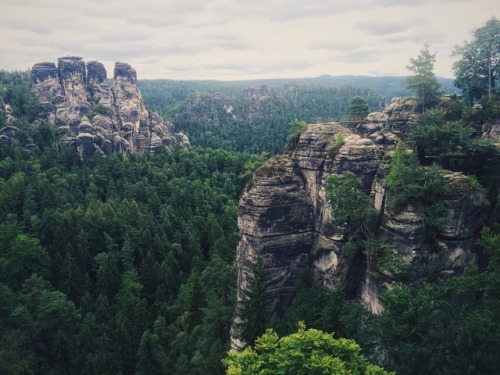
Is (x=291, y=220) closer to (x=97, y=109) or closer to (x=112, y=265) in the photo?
(x=112, y=265)

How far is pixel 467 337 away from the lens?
953 inches

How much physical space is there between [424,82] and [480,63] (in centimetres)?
991

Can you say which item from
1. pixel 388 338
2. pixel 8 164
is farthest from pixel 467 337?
pixel 8 164

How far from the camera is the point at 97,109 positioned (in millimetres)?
125938

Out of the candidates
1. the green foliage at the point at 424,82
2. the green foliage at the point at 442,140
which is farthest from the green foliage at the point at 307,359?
the green foliage at the point at 424,82

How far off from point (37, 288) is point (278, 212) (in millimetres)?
34804

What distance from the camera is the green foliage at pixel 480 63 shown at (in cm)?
4862

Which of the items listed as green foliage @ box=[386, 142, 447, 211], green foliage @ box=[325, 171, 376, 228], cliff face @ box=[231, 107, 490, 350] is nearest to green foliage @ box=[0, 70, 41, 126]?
cliff face @ box=[231, 107, 490, 350]

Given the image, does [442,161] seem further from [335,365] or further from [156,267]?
[156,267]

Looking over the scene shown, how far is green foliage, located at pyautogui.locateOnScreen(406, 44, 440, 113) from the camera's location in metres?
47.3

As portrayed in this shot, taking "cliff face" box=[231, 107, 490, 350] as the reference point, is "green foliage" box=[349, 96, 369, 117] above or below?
above

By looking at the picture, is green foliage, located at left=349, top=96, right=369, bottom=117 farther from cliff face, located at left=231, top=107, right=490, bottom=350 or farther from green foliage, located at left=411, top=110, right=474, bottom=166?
green foliage, located at left=411, top=110, right=474, bottom=166

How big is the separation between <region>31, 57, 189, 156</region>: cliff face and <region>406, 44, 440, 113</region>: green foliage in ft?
292

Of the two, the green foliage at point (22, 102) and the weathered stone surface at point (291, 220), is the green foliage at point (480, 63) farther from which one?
the green foliage at point (22, 102)
